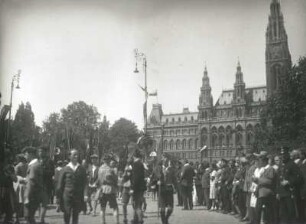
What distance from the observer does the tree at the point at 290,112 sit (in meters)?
35.1

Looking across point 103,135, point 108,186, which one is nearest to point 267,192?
point 108,186

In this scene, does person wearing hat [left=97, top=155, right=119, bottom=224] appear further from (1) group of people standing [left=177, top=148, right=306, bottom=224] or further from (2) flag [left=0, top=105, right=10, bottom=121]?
(1) group of people standing [left=177, top=148, right=306, bottom=224]

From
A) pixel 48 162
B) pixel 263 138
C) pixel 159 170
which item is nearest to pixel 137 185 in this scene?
pixel 159 170

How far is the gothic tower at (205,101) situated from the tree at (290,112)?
6684 cm

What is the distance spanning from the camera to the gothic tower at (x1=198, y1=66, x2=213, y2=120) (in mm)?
114188

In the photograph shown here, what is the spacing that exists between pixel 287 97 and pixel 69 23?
104 feet

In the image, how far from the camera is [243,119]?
4220 inches

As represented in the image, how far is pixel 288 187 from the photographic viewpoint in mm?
11148

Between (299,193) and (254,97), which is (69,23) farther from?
(254,97)

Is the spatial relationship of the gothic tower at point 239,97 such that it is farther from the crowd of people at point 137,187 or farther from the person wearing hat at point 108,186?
the person wearing hat at point 108,186

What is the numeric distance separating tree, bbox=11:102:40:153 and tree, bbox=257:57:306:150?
67.0ft

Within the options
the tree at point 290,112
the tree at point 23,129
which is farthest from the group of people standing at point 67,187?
the tree at point 290,112

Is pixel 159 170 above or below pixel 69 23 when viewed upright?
below

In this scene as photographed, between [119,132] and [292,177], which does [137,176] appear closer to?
[292,177]
